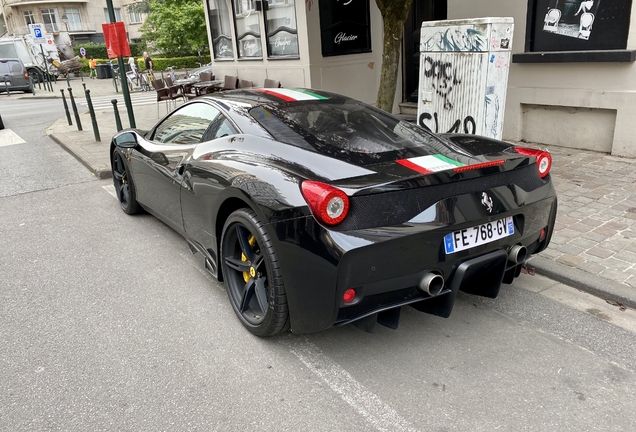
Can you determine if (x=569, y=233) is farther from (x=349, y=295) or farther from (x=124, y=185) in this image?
(x=124, y=185)

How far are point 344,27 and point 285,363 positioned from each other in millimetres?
8506

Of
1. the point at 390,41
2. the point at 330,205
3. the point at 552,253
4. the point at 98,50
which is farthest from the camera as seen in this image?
the point at 98,50

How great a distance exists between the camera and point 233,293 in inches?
138

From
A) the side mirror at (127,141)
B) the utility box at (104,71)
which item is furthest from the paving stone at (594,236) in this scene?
the utility box at (104,71)

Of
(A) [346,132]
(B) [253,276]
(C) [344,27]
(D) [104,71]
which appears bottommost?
(D) [104,71]

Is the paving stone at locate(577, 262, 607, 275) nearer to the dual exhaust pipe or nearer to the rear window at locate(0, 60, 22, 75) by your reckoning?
the dual exhaust pipe

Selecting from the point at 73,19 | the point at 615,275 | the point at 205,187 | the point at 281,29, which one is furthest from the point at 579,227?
the point at 73,19

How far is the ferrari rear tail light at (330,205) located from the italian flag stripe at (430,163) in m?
0.51

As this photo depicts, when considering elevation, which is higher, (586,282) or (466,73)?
(466,73)

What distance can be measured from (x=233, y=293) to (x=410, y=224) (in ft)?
4.62

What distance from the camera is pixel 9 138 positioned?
12.0 metres

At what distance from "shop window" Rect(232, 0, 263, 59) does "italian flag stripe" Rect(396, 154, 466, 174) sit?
9270mm

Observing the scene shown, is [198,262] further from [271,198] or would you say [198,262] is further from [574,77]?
[574,77]

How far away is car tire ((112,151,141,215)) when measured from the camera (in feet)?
18.0
